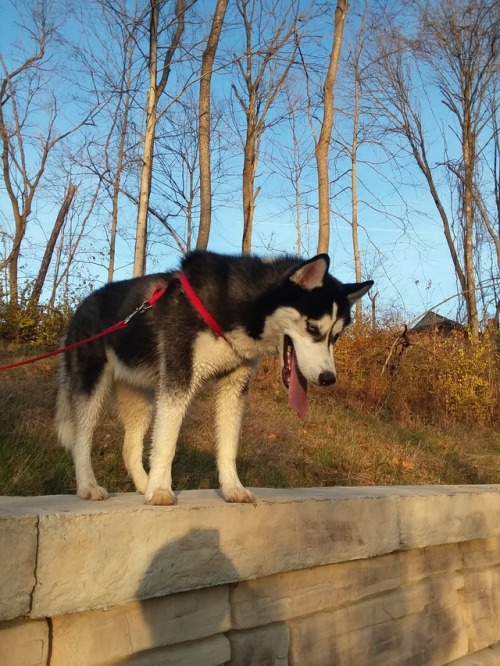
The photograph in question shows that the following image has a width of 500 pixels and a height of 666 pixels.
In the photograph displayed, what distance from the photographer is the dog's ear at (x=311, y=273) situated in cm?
312

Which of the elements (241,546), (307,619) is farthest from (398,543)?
(241,546)

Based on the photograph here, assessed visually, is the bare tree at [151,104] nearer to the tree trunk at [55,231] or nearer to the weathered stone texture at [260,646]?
the tree trunk at [55,231]

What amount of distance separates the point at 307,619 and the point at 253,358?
1.32 metres

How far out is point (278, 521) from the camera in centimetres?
268

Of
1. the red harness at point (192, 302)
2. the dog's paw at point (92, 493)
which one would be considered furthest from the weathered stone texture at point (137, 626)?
the red harness at point (192, 302)

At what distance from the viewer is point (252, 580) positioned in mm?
2596

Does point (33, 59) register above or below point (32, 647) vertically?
above

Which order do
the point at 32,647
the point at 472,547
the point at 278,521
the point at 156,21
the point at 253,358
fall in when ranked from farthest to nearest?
the point at 156,21
the point at 472,547
the point at 253,358
the point at 278,521
the point at 32,647

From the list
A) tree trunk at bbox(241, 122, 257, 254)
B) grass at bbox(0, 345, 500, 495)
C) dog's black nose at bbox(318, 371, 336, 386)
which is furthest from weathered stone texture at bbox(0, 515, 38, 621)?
tree trunk at bbox(241, 122, 257, 254)

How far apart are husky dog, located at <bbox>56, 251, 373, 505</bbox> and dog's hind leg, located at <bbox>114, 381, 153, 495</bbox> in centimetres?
12

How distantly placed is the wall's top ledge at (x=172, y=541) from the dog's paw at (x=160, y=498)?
2.4 inches

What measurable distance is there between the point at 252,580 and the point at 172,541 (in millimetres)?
520

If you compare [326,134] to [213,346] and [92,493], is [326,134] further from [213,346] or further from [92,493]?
[92,493]

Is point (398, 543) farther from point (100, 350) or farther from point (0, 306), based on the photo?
point (0, 306)
